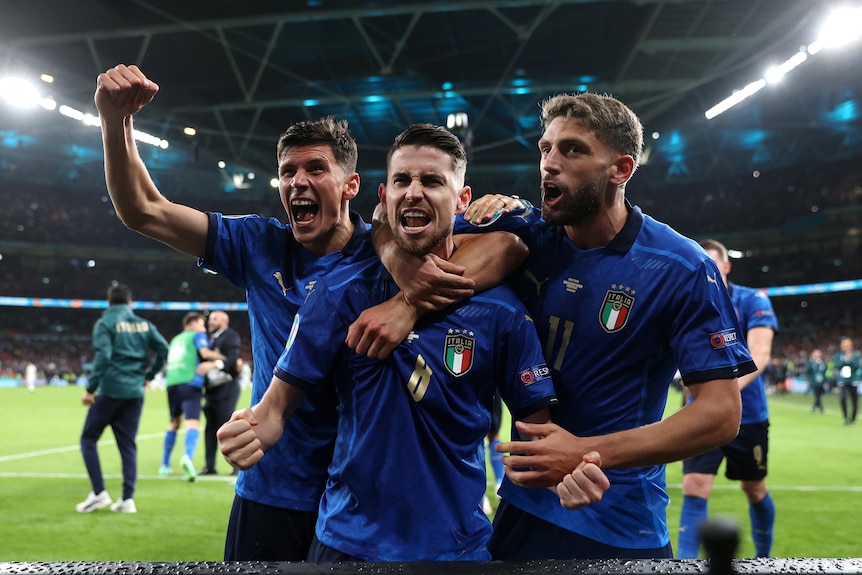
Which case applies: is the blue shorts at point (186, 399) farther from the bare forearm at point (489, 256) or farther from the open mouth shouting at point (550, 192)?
the open mouth shouting at point (550, 192)

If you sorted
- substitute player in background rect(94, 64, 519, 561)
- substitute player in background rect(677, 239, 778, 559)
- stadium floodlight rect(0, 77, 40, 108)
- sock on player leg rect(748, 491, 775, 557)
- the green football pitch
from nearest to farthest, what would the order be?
1. substitute player in background rect(94, 64, 519, 561)
2. substitute player in background rect(677, 239, 778, 559)
3. sock on player leg rect(748, 491, 775, 557)
4. the green football pitch
5. stadium floodlight rect(0, 77, 40, 108)

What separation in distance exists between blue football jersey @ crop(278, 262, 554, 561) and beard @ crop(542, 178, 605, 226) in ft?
1.08

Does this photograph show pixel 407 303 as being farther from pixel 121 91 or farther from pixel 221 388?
pixel 221 388

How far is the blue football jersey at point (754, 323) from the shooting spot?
5547 millimetres

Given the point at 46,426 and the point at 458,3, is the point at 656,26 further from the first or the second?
the point at 46,426

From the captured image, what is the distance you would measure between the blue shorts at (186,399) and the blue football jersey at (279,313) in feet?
23.3

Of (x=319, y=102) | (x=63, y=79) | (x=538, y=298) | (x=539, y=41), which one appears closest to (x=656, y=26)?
(x=539, y=41)

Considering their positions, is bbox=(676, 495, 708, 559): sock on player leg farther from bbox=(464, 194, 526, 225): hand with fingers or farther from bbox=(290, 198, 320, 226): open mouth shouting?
bbox=(290, 198, 320, 226): open mouth shouting

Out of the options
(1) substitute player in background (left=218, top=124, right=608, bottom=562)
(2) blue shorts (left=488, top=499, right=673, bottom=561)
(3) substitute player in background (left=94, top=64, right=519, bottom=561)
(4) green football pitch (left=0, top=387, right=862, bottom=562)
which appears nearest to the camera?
(1) substitute player in background (left=218, top=124, right=608, bottom=562)

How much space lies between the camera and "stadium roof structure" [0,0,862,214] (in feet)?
57.3

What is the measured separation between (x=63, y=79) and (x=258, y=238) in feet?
72.6

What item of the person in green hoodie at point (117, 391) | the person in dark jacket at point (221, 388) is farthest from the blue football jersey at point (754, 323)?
the person in dark jacket at point (221, 388)

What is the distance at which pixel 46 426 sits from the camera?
49.7 ft

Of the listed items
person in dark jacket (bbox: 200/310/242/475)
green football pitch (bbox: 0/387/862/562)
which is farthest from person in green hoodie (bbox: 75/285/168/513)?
person in dark jacket (bbox: 200/310/242/475)
